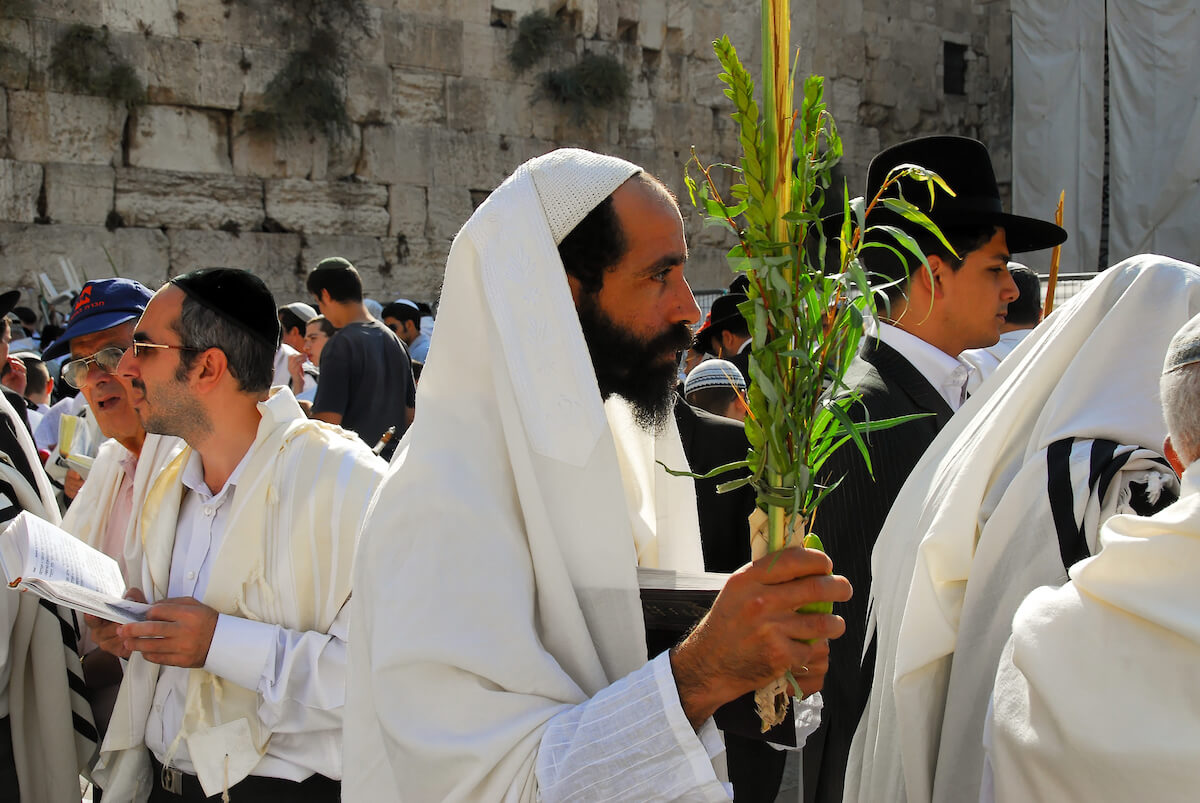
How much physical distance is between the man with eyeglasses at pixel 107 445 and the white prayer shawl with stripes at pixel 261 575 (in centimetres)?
41

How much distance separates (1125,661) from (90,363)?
3035 mm

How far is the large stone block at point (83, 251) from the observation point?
10.7m

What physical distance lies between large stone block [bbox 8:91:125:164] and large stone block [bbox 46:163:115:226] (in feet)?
0.32

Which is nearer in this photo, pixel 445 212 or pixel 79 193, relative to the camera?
pixel 79 193

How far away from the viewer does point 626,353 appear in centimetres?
201

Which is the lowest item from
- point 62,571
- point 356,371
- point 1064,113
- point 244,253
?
point 356,371

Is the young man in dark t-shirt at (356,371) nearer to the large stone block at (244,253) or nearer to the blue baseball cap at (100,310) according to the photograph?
the blue baseball cap at (100,310)

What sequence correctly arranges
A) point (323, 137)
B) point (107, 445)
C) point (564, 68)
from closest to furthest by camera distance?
point (107, 445)
point (323, 137)
point (564, 68)

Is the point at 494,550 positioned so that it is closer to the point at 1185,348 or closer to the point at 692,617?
the point at 692,617

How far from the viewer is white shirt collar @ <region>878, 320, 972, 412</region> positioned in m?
3.08

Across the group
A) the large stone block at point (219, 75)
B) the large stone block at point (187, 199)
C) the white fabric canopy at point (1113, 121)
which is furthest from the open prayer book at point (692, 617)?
the white fabric canopy at point (1113, 121)

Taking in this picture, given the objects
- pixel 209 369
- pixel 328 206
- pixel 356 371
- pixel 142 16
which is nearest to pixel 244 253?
pixel 328 206

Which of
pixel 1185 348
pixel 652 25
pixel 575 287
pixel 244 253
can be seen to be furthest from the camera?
pixel 652 25

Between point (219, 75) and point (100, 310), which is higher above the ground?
point (219, 75)
